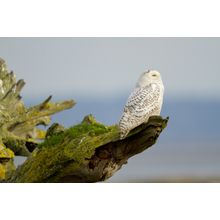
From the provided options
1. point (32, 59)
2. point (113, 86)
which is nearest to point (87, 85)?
point (113, 86)

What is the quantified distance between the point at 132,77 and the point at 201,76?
2.11 ft

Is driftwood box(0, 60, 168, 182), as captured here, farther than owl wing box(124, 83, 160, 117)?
Yes

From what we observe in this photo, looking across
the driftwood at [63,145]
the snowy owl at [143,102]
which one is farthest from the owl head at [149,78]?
the driftwood at [63,145]

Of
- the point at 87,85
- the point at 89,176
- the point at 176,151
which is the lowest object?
the point at 89,176

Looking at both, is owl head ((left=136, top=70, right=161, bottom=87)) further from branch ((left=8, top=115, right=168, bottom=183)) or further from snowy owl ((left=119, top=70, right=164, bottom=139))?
branch ((left=8, top=115, right=168, bottom=183))

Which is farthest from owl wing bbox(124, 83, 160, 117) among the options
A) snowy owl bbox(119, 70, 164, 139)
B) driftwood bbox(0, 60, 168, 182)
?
driftwood bbox(0, 60, 168, 182)

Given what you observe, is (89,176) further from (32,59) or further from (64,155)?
(32,59)

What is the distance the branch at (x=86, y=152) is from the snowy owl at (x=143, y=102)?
0.26 ft

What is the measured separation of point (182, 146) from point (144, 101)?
0.58 m

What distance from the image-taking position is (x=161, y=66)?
214 inches

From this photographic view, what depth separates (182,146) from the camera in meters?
5.43

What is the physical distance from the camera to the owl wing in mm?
5250

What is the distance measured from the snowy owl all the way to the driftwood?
0.21 ft

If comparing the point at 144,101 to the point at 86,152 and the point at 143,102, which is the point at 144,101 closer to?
the point at 143,102
